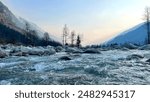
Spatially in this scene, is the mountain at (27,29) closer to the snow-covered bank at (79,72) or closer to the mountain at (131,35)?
the snow-covered bank at (79,72)

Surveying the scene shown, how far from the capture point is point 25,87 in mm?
4406

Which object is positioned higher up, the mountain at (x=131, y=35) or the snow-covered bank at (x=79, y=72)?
the mountain at (x=131, y=35)

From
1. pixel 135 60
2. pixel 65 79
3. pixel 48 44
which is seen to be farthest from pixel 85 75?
pixel 48 44

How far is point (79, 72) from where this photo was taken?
549 centimetres

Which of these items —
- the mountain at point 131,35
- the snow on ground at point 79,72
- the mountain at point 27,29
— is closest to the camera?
the snow on ground at point 79,72

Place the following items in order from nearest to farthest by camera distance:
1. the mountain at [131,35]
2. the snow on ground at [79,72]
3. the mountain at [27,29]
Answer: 1. the snow on ground at [79,72]
2. the mountain at [131,35]
3. the mountain at [27,29]

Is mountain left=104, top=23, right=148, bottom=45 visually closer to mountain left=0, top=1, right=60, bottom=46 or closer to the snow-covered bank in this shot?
the snow-covered bank

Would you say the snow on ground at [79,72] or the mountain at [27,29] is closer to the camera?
the snow on ground at [79,72]

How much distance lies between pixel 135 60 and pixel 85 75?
67.8 inches

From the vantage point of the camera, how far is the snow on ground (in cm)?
495

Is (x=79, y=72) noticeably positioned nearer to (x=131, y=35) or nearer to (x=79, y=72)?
(x=79, y=72)

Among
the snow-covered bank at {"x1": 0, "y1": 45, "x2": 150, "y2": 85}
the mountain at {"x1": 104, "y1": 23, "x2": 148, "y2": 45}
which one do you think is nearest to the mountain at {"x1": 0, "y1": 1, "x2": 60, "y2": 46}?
the snow-covered bank at {"x1": 0, "y1": 45, "x2": 150, "y2": 85}

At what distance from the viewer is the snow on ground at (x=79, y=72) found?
4.95 meters

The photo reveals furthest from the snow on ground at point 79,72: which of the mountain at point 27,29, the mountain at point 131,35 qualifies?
the mountain at point 27,29
